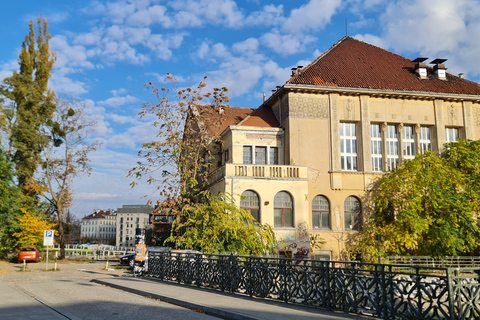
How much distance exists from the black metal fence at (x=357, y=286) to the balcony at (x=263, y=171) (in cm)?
1242

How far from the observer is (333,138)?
31.4m

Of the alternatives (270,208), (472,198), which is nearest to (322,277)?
(270,208)

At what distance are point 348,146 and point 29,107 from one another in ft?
107

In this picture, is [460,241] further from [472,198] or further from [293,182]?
[293,182]

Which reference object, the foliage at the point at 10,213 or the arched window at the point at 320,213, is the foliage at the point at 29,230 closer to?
the foliage at the point at 10,213

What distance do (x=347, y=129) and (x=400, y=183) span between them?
5999 mm

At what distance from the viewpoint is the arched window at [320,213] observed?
99.0 feet

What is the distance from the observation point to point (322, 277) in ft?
36.5

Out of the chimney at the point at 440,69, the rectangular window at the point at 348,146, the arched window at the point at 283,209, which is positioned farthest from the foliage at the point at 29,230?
the chimney at the point at 440,69

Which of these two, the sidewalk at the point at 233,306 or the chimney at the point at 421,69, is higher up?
the chimney at the point at 421,69

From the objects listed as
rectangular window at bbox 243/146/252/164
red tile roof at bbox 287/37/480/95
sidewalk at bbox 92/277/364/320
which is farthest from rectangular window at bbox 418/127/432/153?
sidewalk at bbox 92/277/364/320

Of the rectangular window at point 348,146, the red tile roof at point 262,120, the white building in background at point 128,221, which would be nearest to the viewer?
the rectangular window at point 348,146

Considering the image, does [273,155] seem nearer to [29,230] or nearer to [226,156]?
[226,156]

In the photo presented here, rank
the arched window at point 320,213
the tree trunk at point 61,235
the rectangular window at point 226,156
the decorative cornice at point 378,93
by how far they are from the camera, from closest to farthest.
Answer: the arched window at point 320,213, the decorative cornice at point 378,93, the rectangular window at point 226,156, the tree trunk at point 61,235
